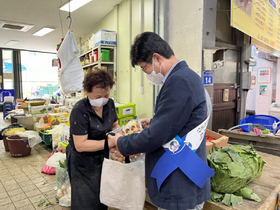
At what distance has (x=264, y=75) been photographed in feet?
23.6

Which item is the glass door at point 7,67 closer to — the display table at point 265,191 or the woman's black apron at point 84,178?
the woman's black apron at point 84,178

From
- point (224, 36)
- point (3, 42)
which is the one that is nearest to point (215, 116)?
point (224, 36)

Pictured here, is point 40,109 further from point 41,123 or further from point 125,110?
point 125,110

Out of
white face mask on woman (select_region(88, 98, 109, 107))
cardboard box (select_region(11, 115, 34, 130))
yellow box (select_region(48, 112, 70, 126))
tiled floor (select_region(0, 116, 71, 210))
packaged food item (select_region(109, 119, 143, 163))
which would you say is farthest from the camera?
cardboard box (select_region(11, 115, 34, 130))

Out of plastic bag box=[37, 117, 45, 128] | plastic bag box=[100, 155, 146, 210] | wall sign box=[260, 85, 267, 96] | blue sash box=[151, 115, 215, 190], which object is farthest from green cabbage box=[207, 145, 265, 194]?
wall sign box=[260, 85, 267, 96]

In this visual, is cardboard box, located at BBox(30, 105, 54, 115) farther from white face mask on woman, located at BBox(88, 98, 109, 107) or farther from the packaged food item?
the packaged food item

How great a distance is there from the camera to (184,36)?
10.2 ft

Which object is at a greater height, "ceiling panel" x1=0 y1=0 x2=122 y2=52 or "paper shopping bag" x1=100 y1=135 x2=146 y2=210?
"ceiling panel" x1=0 y1=0 x2=122 y2=52

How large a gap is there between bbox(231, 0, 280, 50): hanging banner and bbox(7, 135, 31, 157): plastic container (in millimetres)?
4433

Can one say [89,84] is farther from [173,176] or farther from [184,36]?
[184,36]

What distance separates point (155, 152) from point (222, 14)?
406cm

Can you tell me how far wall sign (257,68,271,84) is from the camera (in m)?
7.07

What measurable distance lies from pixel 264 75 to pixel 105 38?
5882 millimetres

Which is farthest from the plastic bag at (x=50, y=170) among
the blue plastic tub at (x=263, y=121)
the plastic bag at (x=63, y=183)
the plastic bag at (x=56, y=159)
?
the blue plastic tub at (x=263, y=121)
